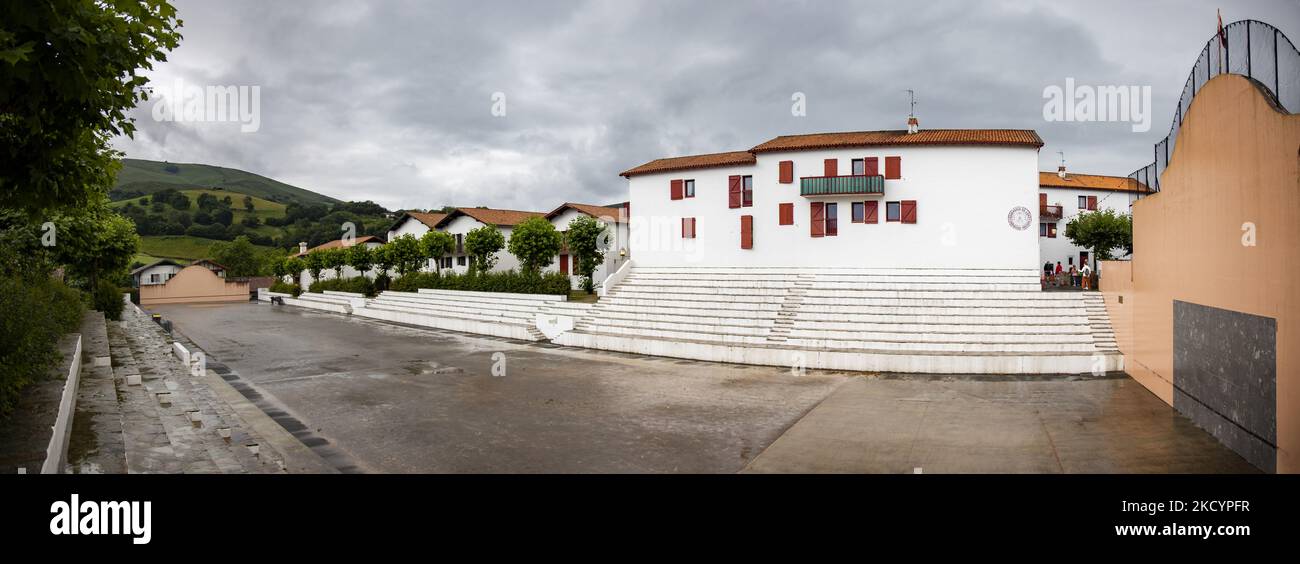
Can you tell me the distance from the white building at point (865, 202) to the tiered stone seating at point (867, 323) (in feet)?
4.10

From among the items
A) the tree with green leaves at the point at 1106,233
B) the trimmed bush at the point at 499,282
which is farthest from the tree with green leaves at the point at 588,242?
the tree with green leaves at the point at 1106,233

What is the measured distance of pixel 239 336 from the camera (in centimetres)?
2619

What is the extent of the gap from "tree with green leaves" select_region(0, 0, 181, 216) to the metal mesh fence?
39.4 ft

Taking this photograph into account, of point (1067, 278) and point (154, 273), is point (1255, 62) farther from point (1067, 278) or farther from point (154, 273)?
point (154, 273)

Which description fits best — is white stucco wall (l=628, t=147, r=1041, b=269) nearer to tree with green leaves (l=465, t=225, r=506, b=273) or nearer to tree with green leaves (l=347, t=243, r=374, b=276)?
tree with green leaves (l=465, t=225, r=506, b=273)

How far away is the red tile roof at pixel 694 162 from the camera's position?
30.1 metres

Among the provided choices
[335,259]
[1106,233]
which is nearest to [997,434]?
[1106,233]

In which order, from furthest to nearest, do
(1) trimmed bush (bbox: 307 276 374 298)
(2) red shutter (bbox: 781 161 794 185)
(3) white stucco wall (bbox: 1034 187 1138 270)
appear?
(1) trimmed bush (bbox: 307 276 374 298)
(3) white stucco wall (bbox: 1034 187 1138 270)
(2) red shutter (bbox: 781 161 794 185)

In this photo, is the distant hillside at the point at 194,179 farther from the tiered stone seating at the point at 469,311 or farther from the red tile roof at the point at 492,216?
the tiered stone seating at the point at 469,311

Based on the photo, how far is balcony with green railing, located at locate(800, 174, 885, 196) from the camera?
26.5 meters

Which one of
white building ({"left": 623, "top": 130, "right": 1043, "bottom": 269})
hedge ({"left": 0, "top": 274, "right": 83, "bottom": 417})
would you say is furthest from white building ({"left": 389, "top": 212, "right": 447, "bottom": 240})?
hedge ({"left": 0, "top": 274, "right": 83, "bottom": 417})

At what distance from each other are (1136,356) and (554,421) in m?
13.5
